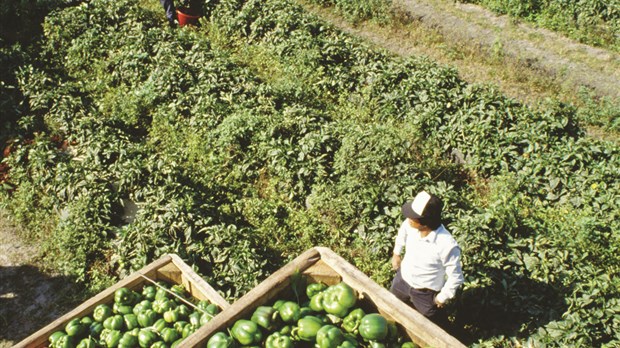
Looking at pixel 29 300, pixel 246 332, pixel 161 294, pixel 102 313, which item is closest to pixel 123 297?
pixel 102 313

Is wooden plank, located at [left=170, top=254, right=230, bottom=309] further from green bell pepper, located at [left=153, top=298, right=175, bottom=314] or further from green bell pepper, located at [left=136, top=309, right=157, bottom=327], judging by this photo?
green bell pepper, located at [left=136, top=309, right=157, bottom=327]

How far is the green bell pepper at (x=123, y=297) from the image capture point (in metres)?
4.33

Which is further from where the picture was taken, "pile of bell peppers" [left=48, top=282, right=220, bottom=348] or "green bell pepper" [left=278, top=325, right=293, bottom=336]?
"pile of bell peppers" [left=48, top=282, right=220, bottom=348]

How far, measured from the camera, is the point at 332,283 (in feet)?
12.8

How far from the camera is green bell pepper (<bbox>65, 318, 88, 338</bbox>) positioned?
402 centimetres

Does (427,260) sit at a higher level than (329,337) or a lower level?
lower

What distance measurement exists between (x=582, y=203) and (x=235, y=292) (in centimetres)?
511

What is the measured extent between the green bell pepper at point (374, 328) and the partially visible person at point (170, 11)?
10547mm

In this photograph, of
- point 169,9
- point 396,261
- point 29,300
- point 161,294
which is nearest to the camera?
point 161,294

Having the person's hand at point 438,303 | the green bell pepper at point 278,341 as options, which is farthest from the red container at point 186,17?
the green bell pepper at point 278,341

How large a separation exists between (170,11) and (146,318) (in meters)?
9.54

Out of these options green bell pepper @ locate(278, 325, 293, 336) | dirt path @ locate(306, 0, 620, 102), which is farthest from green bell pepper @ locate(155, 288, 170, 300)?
dirt path @ locate(306, 0, 620, 102)

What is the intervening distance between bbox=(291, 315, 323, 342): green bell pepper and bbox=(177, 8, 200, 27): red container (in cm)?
1025

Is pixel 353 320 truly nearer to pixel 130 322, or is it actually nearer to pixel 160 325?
pixel 160 325
